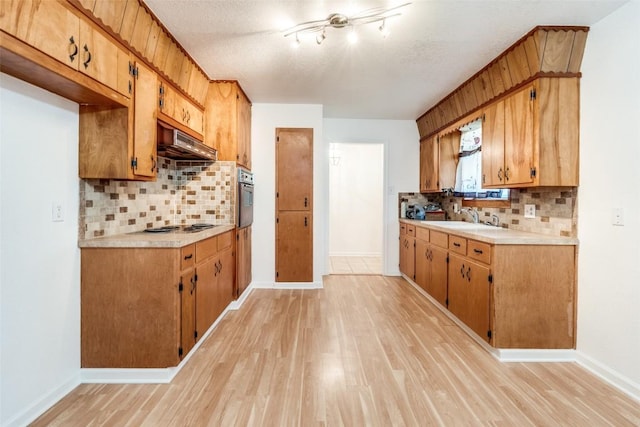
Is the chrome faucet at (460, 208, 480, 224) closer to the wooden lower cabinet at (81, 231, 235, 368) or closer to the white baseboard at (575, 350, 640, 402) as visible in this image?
the white baseboard at (575, 350, 640, 402)

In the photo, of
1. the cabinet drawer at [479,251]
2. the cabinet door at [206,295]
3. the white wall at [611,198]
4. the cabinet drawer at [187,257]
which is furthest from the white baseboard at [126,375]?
the white wall at [611,198]

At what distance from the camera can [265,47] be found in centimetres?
256

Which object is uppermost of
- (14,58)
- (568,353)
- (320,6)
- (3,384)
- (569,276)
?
(320,6)

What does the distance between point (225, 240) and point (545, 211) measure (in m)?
2.98

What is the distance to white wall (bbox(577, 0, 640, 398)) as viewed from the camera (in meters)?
1.91

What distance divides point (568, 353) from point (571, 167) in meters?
1.42

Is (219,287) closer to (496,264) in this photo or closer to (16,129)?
(16,129)

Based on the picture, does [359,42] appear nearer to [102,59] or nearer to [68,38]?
[102,59]

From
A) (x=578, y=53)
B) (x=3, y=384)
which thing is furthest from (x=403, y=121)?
(x=3, y=384)

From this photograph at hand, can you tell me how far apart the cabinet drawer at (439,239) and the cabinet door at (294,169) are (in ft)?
5.29

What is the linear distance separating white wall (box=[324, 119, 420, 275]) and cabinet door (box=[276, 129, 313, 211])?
86 centimetres

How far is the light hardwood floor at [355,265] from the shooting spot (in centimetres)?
516

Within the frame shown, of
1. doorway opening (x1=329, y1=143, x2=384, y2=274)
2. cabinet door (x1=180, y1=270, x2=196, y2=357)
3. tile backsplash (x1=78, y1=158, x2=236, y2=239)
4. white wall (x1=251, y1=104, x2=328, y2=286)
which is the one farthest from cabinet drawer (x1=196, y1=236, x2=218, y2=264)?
doorway opening (x1=329, y1=143, x2=384, y2=274)

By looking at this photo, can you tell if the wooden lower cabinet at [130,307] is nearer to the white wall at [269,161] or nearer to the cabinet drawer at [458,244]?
the white wall at [269,161]
